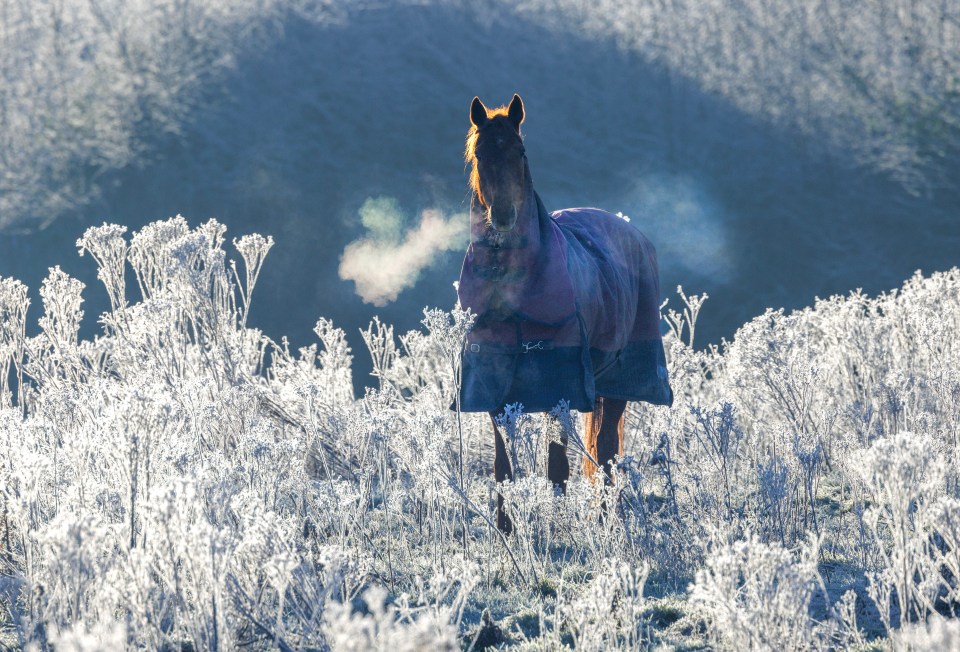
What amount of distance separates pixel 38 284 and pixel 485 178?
11779 millimetres

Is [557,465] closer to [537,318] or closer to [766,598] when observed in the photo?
[537,318]

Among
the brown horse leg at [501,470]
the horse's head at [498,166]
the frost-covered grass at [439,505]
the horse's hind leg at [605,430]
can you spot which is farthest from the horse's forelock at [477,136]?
the horse's hind leg at [605,430]

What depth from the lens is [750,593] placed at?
9.46ft

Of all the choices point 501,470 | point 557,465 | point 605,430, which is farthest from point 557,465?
point 501,470

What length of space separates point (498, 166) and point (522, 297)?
0.65 metres

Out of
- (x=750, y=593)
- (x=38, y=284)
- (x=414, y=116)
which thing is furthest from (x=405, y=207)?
(x=750, y=593)

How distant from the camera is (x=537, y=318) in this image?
4617mm

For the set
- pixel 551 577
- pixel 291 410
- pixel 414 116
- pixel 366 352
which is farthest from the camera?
pixel 414 116

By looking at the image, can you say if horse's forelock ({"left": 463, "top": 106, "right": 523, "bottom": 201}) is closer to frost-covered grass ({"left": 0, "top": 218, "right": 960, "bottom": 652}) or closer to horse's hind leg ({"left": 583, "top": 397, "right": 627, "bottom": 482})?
frost-covered grass ({"left": 0, "top": 218, "right": 960, "bottom": 652})

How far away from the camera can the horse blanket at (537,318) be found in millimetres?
4555

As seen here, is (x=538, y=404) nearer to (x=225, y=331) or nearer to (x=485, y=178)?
(x=485, y=178)

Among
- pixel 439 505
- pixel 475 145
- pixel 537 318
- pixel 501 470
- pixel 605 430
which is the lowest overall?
pixel 439 505

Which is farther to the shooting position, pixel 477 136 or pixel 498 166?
pixel 477 136

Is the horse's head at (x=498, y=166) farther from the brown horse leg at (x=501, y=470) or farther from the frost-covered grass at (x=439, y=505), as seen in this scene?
the brown horse leg at (x=501, y=470)
